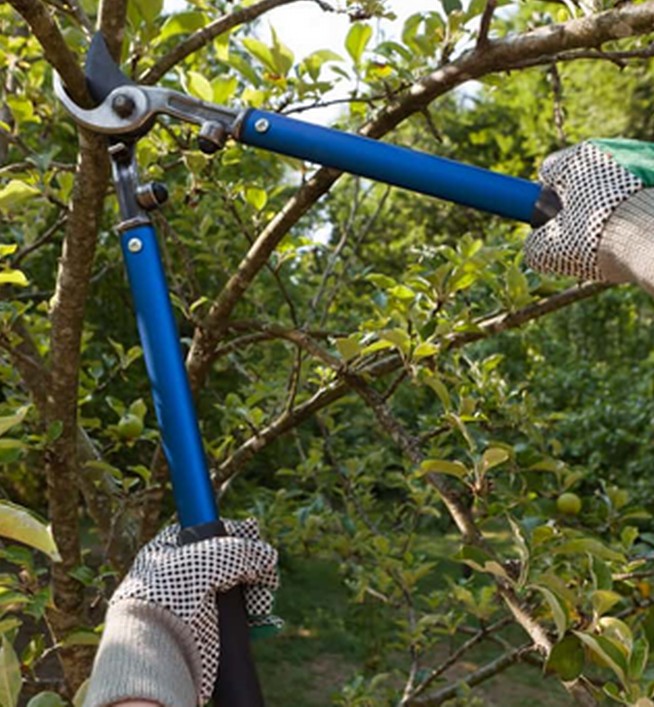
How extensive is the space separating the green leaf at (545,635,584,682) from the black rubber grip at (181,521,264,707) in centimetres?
39

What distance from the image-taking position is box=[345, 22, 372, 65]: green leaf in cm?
169

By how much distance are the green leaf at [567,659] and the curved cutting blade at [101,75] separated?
0.76m

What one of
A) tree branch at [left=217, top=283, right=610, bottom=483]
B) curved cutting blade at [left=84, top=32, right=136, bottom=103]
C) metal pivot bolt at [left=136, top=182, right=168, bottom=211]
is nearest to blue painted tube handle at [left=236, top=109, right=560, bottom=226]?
metal pivot bolt at [left=136, top=182, right=168, bottom=211]

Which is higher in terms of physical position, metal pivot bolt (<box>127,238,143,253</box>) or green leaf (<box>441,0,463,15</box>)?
green leaf (<box>441,0,463,15</box>)

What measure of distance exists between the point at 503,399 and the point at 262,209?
1.92ft

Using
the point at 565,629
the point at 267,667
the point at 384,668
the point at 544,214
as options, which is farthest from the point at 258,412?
the point at 267,667

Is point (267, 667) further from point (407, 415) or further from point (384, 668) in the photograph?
point (407, 415)

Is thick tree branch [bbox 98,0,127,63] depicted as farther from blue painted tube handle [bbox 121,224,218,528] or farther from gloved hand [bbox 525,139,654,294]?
gloved hand [bbox 525,139,654,294]

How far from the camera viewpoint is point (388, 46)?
1649 mm

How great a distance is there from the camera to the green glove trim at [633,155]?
864 mm

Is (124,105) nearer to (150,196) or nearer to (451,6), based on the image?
(150,196)

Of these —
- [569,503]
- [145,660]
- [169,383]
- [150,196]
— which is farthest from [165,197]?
[569,503]

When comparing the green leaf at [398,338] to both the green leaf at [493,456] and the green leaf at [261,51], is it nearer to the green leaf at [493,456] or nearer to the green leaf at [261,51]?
the green leaf at [493,456]

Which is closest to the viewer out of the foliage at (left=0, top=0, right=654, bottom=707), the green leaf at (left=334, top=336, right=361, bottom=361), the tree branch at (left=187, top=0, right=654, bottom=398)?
the tree branch at (left=187, top=0, right=654, bottom=398)
